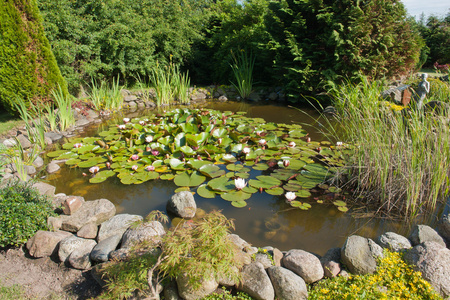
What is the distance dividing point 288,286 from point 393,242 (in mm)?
905

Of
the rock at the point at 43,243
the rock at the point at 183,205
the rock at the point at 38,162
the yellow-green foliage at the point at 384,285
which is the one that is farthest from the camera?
the rock at the point at 38,162

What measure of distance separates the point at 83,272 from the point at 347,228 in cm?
238

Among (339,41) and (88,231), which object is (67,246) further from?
(339,41)

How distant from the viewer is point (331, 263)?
2.08 meters

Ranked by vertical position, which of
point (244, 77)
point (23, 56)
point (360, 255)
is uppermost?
point (23, 56)

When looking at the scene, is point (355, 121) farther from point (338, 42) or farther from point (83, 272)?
point (338, 42)

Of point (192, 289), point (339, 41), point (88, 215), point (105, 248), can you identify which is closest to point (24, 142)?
point (88, 215)

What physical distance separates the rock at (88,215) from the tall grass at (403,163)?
8.39 feet

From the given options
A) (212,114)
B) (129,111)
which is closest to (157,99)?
(129,111)

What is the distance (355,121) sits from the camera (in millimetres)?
3396

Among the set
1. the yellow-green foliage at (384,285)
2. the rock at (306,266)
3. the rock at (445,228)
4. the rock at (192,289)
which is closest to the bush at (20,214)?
the rock at (192,289)

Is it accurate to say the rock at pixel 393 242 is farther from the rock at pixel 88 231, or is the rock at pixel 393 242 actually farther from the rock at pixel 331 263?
the rock at pixel 88 231

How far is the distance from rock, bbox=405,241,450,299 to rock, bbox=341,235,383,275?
0.72 feet

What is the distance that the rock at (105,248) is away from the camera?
2.22m
